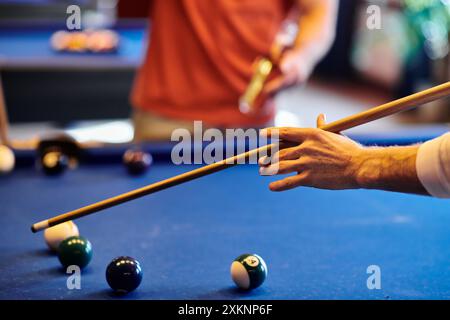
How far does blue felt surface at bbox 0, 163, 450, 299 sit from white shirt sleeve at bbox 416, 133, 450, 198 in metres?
0.23

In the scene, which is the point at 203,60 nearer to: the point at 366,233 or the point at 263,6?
the point at 263,6

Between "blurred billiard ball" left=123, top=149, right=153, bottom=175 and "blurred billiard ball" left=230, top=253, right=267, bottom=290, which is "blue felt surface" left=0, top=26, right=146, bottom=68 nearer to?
"blurred billiard ball" left=123, top=149, right=153, bottom=175

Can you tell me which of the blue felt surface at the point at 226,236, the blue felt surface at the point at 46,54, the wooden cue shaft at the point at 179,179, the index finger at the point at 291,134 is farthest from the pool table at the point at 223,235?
the blue felt surface at the point at 46,54

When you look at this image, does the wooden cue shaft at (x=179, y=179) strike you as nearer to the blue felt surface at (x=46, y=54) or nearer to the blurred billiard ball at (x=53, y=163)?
the blurred billiard ball at (x=53, y=163)

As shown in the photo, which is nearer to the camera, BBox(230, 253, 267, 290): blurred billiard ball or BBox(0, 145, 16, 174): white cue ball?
BBox(230, 253, 267, 290): blurred billiard ball

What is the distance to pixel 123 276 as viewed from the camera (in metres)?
1.56

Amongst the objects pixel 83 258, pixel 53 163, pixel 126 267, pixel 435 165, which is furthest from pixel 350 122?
pixel 53 163

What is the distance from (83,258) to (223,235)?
43 centimetres

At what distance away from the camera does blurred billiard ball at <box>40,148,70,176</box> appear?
8.36 ft

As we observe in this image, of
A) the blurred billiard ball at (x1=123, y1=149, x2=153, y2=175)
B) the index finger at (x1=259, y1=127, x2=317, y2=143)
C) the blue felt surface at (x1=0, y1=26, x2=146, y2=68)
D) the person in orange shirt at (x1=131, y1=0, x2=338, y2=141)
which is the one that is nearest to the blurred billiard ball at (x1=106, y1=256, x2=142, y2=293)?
the index finger at (x1=259, y1=127, x2=317, y2=143)

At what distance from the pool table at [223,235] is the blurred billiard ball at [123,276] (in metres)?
0.02

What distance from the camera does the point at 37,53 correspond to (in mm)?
4539
